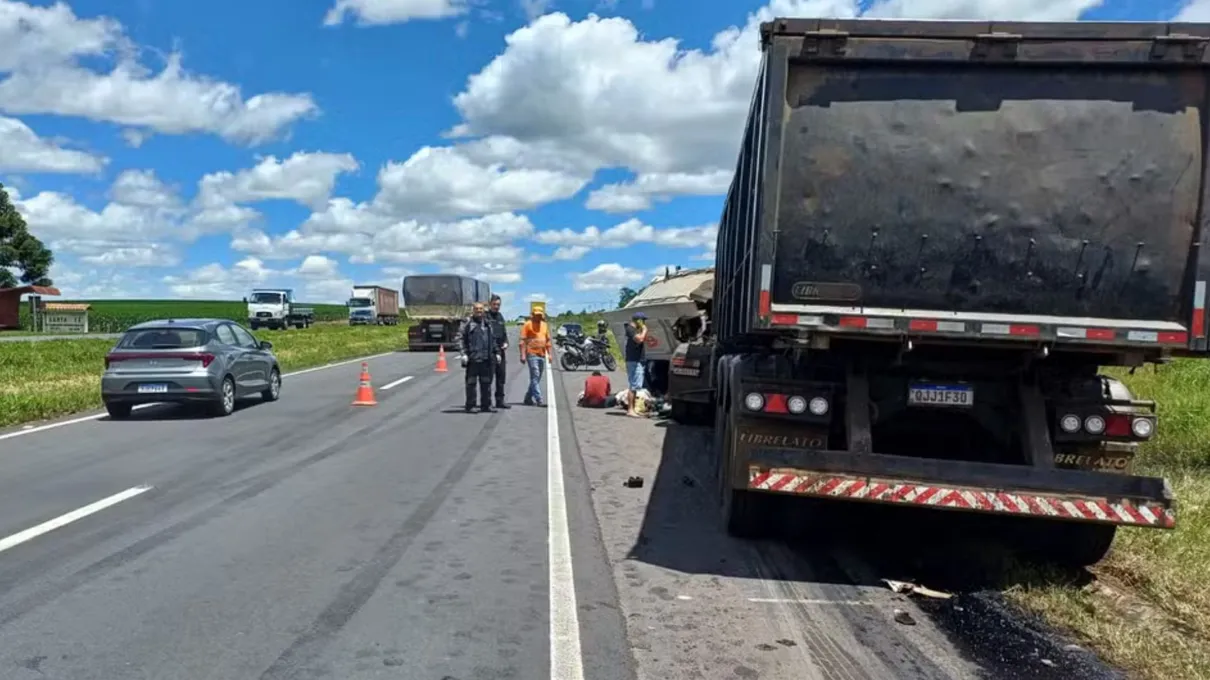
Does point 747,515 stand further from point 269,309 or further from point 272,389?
point 269,309

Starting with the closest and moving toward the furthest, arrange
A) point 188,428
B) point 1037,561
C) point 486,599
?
point 486,599, point 1037,561, point 188,428

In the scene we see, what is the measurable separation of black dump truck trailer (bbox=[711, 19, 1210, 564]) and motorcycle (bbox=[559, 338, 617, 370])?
23593 millimetres

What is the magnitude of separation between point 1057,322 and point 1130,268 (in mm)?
552

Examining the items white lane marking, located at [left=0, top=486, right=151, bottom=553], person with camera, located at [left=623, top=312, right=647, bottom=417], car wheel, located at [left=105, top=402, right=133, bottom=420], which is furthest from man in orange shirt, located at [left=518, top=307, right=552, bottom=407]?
white lane marking, located at [left=0, top=486, right=151, bottom=553]

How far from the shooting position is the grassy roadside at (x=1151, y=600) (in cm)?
486

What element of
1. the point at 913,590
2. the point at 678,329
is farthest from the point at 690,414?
the point at 913,590

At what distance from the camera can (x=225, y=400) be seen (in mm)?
15516

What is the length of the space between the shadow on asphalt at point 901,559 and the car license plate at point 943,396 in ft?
3.71

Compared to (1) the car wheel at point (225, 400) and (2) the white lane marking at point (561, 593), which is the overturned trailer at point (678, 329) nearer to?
(2) the white lane marking at point (561, 593)

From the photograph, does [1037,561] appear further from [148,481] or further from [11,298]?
[11,298]

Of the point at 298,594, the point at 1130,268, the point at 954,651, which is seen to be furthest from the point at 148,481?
the point at 1130,268

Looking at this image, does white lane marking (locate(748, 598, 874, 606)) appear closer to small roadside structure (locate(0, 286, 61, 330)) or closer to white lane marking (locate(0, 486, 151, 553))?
white lane marking (locate(0, 486, 151, 553))

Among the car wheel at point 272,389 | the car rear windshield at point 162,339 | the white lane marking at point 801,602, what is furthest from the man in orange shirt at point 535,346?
the white lane marking at point 801,602

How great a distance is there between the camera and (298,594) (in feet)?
18.9
